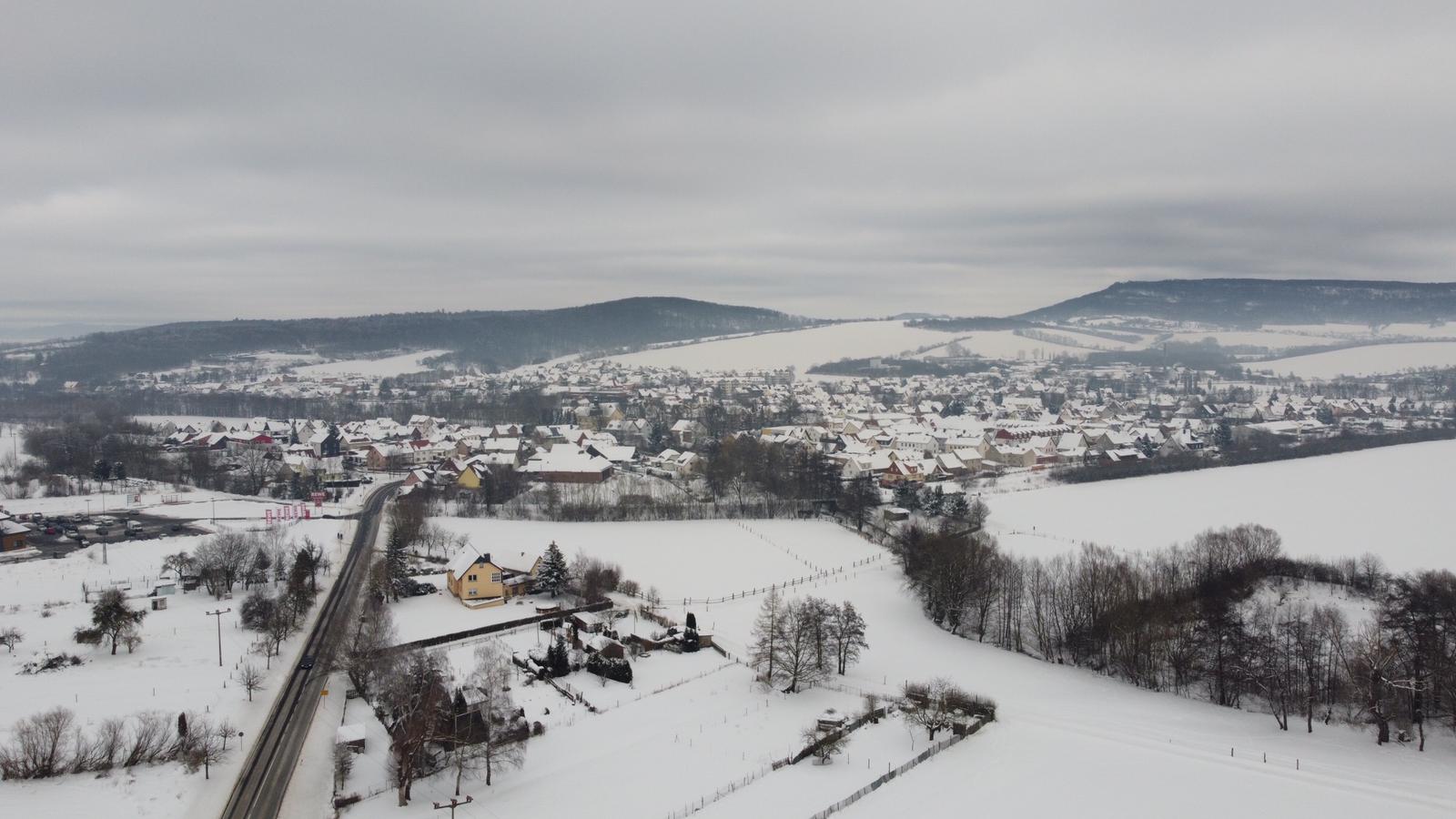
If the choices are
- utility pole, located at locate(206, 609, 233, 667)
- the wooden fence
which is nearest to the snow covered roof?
the wooden fence

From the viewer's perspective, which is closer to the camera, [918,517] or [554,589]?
[554,589]

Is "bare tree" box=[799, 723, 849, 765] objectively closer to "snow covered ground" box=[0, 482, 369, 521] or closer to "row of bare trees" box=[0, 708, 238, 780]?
"row of bare trees" box=[0, 708, 238, 780]

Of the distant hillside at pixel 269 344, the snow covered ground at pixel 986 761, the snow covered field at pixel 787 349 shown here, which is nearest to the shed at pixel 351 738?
the snow covered ground at pixel 986 761

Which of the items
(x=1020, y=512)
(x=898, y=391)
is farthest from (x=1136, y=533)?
(x=898, y=391)

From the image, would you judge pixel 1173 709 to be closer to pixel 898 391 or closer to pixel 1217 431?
pixel 1217 431

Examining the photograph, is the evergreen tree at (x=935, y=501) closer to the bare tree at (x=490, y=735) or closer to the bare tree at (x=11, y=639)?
the bare tree at (x=490, y=735)

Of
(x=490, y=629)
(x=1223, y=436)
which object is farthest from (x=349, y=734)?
(x=1223, y=436)

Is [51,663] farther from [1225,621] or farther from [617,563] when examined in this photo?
[1225,621]
